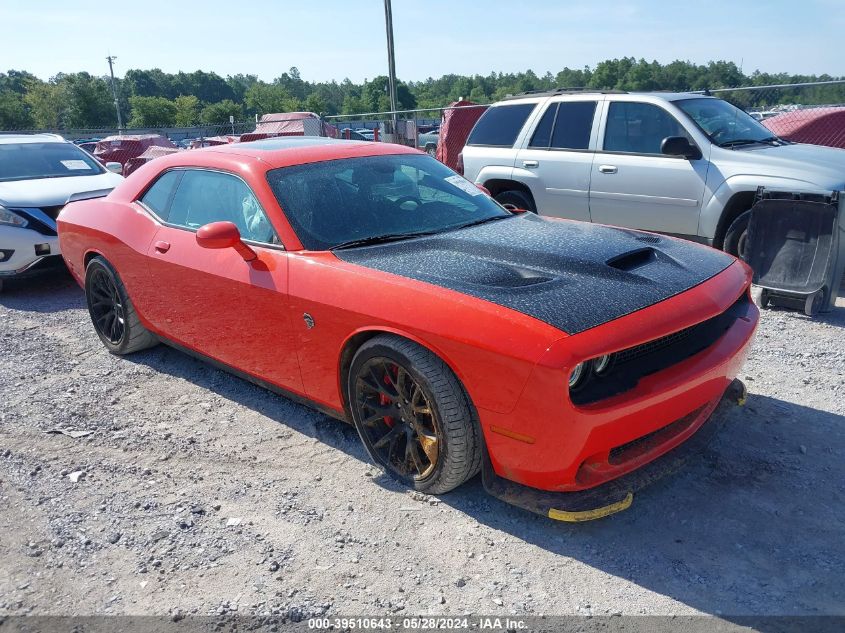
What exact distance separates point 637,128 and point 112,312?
510 centimetres

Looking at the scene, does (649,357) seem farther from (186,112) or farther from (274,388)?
(186,112)

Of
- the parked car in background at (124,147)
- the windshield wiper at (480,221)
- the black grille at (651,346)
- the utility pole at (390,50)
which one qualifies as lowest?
the parked car in background at (124,147)

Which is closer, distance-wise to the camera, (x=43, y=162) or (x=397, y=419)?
(x=397, y=419)

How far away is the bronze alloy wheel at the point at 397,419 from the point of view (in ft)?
9.77

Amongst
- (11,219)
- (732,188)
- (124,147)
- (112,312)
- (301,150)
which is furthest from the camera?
(124,147)

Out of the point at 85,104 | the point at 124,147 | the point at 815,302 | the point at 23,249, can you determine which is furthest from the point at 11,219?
the point at 85,104

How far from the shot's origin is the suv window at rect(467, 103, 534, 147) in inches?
306

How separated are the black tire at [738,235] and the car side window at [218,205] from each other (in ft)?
14.1

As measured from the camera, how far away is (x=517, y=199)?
7.64 meters

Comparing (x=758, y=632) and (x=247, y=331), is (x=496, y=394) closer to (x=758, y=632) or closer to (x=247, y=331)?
(x=758, y=632)

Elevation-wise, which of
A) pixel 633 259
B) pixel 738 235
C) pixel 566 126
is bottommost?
pixel 738 235

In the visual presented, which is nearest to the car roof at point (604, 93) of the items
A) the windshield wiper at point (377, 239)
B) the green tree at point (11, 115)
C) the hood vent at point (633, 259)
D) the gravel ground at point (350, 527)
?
the gravel ground at point (350, 527)

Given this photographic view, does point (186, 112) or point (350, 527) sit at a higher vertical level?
point (350, 527)

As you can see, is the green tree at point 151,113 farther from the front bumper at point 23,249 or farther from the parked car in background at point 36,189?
the front bumper at point 23,249
